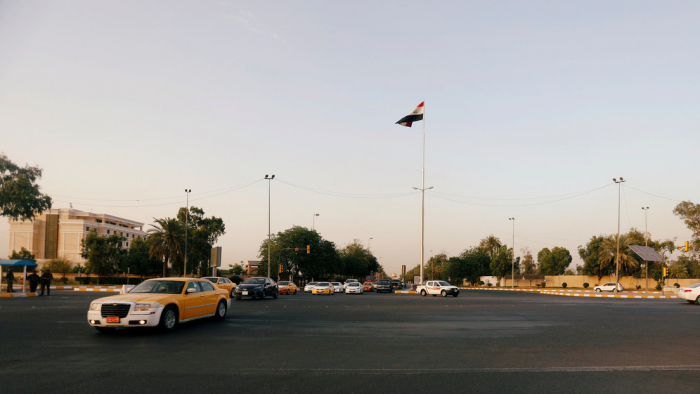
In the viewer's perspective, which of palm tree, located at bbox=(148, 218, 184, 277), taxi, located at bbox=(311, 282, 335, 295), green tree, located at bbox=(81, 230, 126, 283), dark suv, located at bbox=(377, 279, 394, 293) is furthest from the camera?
green tree, located at bbox=(81, 230, 126, 283)

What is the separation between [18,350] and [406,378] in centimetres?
826

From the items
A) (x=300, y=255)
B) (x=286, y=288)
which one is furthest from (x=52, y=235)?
(x=286, y=288)

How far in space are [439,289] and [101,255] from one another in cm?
6403

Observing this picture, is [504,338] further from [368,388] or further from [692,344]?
[368,388]

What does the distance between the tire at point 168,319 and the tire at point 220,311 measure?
272 cm

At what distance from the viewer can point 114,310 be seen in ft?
41.5

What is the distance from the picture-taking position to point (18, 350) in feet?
32.9

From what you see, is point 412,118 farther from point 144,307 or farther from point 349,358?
point 349,358

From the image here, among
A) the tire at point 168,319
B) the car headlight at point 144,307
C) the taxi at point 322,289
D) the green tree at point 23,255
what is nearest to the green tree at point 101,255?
the green tree at point 23,255

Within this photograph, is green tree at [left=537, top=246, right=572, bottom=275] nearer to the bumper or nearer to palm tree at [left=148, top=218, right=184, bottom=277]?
palm tree at [left=148, top=218, right=184, bottom=277]

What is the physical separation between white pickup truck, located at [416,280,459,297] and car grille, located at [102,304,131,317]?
32.3 m

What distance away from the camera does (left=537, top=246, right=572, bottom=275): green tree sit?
12625 centimetres

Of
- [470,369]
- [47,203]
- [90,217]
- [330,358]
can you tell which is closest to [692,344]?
[470,369]

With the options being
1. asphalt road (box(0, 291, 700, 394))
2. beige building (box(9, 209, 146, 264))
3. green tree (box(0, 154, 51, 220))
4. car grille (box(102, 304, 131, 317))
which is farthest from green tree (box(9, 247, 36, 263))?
car grille (box(102, 304, 131, 317))
